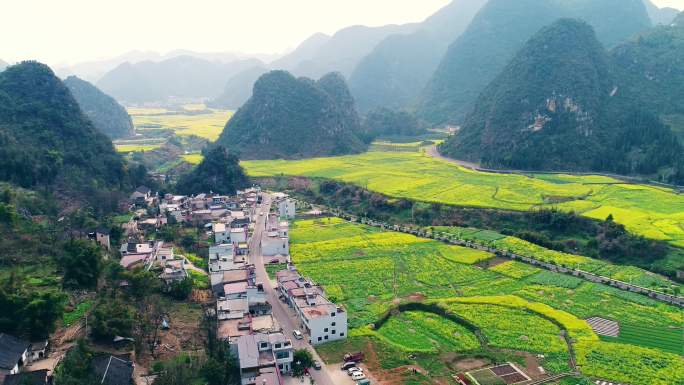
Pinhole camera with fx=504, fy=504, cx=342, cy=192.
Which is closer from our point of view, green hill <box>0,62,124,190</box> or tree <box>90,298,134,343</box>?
tree <box>90,298,134,343</box>

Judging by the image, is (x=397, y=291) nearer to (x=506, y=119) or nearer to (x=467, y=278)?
(x=467, y=278)

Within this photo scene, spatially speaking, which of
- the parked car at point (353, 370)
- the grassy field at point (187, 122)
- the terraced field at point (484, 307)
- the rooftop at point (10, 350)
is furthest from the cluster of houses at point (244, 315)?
the grassy field at point (187, 122)

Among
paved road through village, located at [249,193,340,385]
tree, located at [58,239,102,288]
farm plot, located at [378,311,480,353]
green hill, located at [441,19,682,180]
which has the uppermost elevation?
green hill, located at [441,19,682,180]

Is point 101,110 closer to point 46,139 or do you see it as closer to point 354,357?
point 46,139

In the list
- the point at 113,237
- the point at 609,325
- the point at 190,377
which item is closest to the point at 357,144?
the point at 113,237

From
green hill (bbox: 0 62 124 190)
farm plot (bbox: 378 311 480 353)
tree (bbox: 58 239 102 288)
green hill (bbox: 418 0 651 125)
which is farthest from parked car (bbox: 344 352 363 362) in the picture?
green hill (bbox: 418 0 651 125)

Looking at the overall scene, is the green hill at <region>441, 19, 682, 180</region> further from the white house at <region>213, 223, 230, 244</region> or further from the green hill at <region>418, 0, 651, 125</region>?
the white house at <region>213, 223, 230, 244</region>
